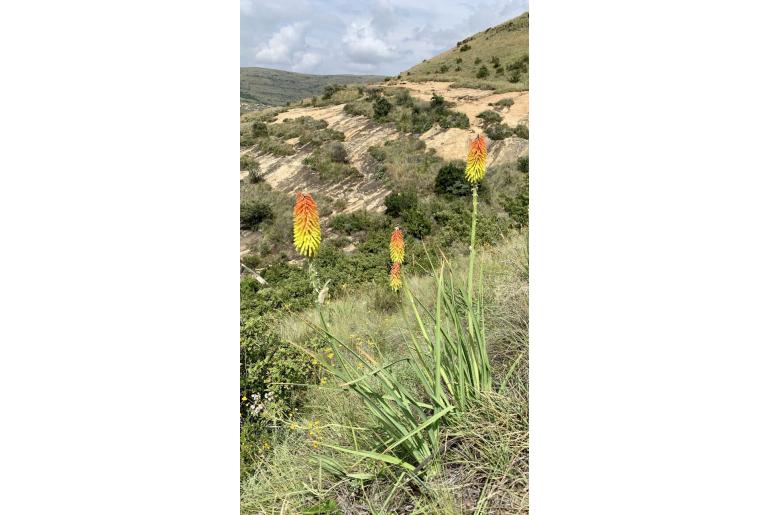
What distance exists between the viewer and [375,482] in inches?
84.1

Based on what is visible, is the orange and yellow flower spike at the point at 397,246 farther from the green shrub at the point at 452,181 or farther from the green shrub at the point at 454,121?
the green shrub at the point at 454,121

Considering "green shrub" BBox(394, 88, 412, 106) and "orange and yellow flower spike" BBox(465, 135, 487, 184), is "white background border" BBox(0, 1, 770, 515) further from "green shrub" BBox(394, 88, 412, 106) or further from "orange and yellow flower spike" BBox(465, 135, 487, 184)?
"green shrub" BBox(394, 88, 412, 106)

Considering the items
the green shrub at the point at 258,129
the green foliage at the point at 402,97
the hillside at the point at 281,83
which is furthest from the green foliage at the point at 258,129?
the green foliage at the point at 402,97

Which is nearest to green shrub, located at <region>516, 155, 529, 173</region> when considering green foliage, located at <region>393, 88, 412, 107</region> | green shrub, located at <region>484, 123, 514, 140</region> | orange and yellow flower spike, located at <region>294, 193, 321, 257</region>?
green shrub, located at <region>484, 123, 514, 140</region>

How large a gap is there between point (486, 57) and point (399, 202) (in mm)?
A: 714

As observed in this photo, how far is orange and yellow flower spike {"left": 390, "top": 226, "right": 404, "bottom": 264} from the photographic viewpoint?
250 centimetres

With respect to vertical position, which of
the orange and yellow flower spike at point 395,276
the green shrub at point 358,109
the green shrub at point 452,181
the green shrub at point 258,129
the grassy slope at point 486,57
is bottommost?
the orange and yellow flower spike at point 395,276

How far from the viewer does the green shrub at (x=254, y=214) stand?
2.71 metres

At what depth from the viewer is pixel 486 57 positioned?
2537 millimetres

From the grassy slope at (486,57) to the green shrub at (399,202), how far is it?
51cm

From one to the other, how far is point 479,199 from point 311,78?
933mm
